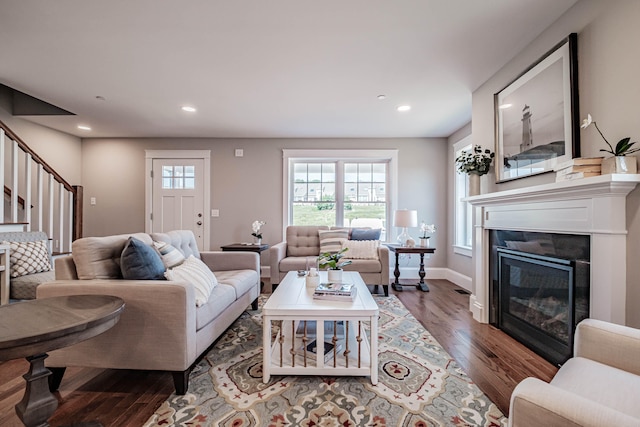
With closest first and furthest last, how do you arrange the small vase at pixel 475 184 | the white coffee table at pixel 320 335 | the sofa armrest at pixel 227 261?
the white coffee table at pixel 320 335
the small vase at pixel 475 184
the sofa armrest at pixel 227 261

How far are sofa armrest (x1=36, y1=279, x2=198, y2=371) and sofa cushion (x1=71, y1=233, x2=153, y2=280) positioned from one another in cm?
13

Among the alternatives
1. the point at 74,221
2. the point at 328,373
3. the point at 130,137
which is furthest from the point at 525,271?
the point at 130,137

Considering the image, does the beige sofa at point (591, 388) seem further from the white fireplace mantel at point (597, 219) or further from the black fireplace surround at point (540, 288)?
the black fireplace surround at point (540, 288)

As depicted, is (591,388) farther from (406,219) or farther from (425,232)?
(425,232)

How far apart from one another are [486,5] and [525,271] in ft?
6.31

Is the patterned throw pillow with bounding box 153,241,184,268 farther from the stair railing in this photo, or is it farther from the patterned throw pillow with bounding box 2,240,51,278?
the stair railing

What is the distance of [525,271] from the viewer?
2.36m

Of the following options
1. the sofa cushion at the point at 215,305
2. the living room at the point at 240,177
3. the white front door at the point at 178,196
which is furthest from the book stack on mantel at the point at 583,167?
the white front door at the point at 178,196

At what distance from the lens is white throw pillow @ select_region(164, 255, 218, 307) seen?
1.92 metres

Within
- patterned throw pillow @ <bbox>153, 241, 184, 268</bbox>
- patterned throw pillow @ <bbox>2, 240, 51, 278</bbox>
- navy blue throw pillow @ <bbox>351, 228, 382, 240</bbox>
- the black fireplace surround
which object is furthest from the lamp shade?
patterned throw pillow @ <bbox>2, 240, 51, 278</bbox>

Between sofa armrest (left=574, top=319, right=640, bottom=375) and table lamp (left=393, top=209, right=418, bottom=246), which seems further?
table lamp (left=393, top=209, right=418, bottom=246)

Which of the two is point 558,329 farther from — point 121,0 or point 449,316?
point 121,0

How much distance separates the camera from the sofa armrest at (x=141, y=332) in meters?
1.64

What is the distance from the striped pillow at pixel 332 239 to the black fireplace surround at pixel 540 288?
6.35 ft
